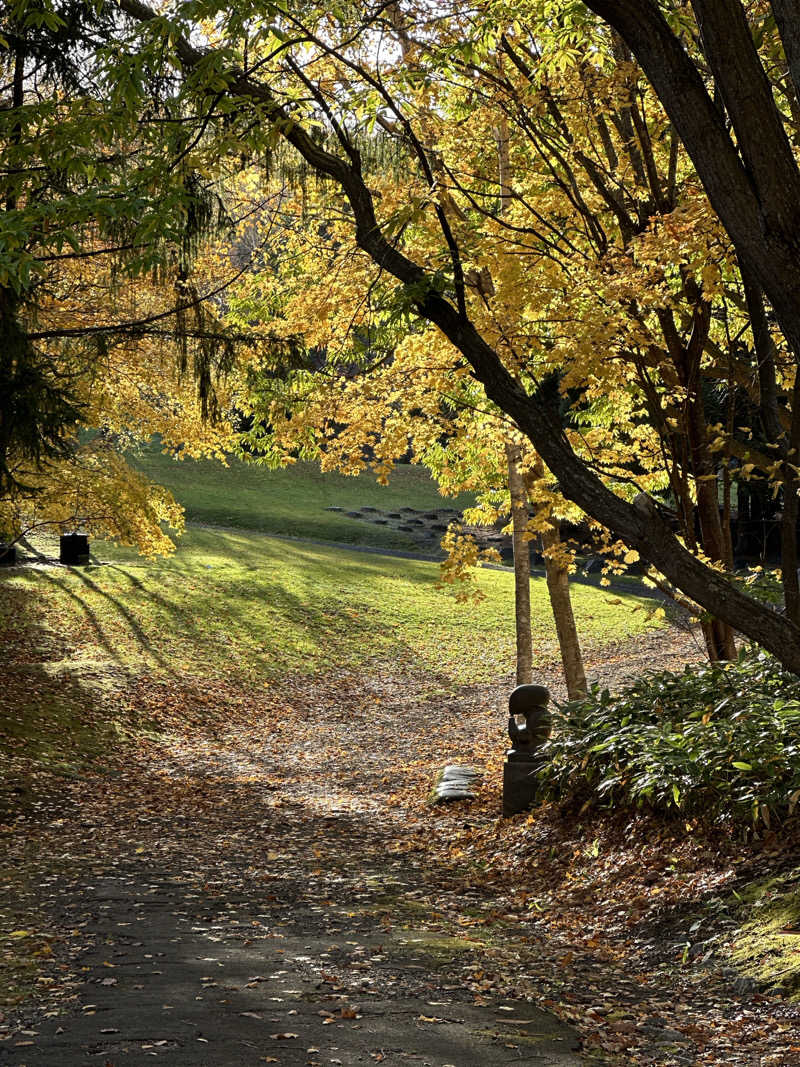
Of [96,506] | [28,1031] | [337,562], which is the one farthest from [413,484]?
[28,1031]

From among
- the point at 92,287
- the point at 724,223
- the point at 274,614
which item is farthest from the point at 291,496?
the point at 724,223

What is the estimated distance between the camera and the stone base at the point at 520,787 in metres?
8.80

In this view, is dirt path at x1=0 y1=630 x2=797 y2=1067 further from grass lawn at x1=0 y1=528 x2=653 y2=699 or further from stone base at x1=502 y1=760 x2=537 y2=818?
grass lawn at x1=0 y1=528 x2=653 y2=699

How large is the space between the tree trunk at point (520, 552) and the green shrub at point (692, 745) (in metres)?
3.16

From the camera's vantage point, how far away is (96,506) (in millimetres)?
14750

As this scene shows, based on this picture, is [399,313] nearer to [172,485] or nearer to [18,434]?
[18,434]

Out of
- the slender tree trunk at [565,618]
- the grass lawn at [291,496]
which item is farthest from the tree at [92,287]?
the grass lawn at [291,496]

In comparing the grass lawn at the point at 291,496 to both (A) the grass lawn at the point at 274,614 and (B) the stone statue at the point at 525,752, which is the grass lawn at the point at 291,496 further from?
(B) the stone statue at the point at 525,752

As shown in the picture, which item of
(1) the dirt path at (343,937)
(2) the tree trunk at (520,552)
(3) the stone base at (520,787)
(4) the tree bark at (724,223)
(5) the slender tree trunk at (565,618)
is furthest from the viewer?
(5) the slender tree trunk at (565,618)

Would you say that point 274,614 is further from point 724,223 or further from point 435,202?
point 724,223

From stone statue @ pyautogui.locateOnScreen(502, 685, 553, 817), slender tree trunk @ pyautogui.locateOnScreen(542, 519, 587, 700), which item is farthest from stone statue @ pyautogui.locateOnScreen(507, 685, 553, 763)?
slender tree trunk @ pyautogui.locateOnScreen(542, 519, 587, 700)

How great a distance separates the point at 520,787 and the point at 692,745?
219 centimetres

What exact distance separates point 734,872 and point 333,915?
252 centimetres

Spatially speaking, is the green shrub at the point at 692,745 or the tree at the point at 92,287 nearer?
the tree at the point at 92,287
